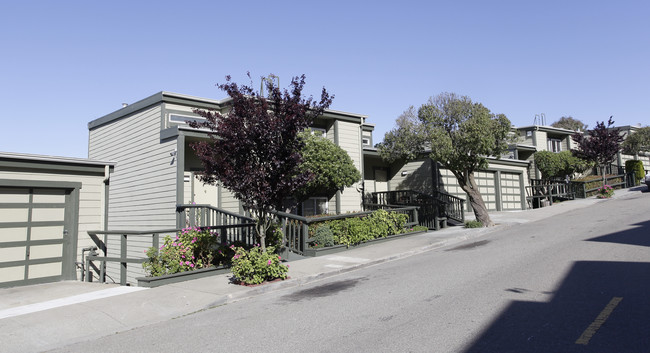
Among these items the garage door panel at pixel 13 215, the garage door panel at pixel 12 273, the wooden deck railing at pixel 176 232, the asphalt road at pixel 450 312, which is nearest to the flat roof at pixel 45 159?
the garage door panel at pixel 13 215

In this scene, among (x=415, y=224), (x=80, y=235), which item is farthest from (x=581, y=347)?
(x=80, y=235)

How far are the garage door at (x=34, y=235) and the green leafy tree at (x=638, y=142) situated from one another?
43102 mm

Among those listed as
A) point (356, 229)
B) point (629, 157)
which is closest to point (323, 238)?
point (356, 229)

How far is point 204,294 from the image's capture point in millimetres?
8195

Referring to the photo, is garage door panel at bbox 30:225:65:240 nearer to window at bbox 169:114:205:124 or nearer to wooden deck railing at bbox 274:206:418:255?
window at bbox 169:114:205:124

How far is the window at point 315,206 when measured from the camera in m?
17.8

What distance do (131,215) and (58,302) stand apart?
691 cm

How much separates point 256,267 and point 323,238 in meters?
4.24

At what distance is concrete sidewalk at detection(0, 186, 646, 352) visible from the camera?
6.21 metres

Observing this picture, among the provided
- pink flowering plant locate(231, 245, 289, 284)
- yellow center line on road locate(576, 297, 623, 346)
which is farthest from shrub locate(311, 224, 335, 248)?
yellow center line on road locate(576, 297, 623, 346)

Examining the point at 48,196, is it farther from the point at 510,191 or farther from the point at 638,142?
the point at 638,142

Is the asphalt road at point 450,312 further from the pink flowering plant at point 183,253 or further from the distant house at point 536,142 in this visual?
the distant house at point 536,142

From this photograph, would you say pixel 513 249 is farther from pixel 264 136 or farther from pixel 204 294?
pixel 204 294

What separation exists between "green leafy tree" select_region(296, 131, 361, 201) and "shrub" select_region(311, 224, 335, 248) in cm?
221
